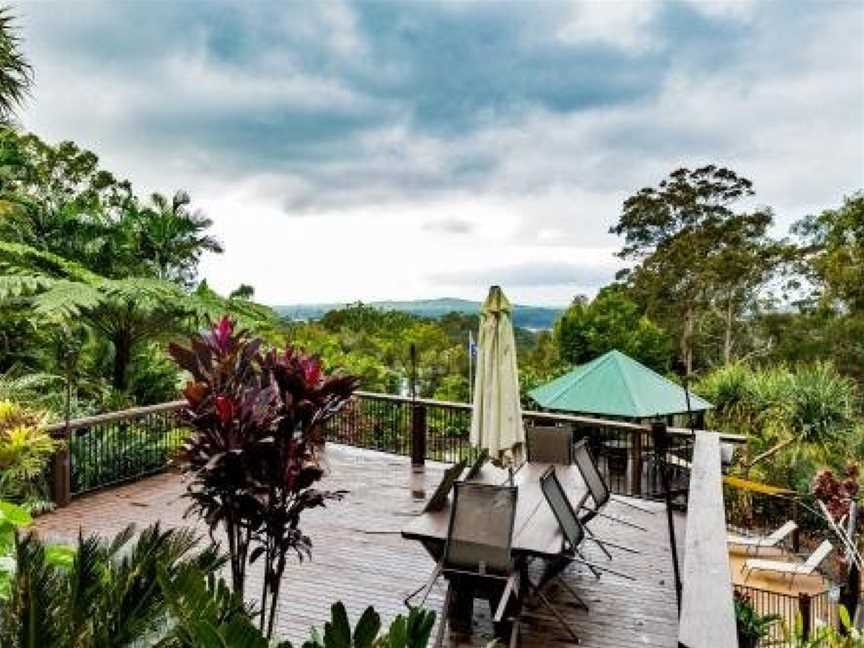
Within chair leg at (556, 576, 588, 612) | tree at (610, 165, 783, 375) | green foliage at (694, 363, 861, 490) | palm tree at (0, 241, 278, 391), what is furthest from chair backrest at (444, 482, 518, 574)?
tree at (610, 165, 783, 375)

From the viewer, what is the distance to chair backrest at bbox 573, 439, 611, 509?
561 cm

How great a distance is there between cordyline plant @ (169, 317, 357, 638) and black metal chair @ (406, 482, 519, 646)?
38.4 inches

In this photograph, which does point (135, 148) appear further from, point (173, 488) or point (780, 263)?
point (780, 263)

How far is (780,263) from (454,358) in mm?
12225

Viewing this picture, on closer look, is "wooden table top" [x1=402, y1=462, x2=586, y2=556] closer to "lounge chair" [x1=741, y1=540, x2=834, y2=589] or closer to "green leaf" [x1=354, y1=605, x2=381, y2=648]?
"green leaf" [x1=354, y1=605, x2=381, y2=648]

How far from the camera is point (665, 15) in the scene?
9.90 meters

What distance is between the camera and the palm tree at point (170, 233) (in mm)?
12867

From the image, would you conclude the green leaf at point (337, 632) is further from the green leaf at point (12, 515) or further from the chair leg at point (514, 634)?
the chair leg at point (514, 634)

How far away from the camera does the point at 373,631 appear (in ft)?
6.61

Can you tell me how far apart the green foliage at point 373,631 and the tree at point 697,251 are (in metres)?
23.8

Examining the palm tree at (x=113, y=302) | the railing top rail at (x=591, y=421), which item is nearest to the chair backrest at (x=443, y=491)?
the railing top rail at (x=591, y=421)

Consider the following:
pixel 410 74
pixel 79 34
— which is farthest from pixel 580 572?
pixel 79 34

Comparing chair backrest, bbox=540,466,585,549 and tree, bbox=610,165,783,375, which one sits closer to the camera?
chair backrest, bbox=540,466,585,549

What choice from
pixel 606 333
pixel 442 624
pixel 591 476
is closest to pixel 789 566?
pixel 591 476
